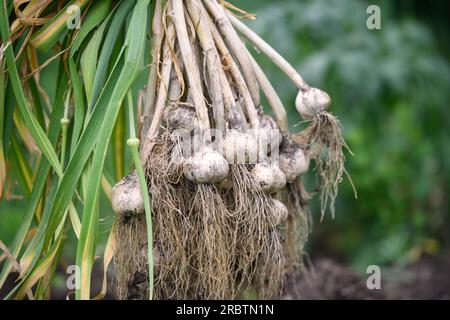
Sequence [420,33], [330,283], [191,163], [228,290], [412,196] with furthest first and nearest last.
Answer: [412,196], [420,33], [330,283], [228,290], [191,163]

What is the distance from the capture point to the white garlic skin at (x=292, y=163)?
114 cm

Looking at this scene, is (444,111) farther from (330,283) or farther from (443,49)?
(330,283)

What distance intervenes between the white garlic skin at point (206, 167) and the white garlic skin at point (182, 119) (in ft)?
0.19

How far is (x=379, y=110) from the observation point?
2.35 m

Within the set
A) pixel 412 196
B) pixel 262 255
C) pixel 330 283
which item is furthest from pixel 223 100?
pixel 412 196

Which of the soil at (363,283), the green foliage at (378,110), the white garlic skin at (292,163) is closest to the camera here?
the white garlic skin at (292,163)

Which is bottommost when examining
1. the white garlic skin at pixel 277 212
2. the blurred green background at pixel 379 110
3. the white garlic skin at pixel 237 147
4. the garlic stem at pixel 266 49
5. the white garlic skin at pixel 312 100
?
the white garlic skin at pixel 277 212

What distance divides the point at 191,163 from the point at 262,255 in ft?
0.77

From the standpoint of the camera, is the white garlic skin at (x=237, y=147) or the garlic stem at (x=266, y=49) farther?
the garlic stem at (x=266, y=49)

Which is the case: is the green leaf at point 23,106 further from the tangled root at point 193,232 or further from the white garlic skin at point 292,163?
the white garlic skin at point 292,163

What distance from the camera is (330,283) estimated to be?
1.81 metres

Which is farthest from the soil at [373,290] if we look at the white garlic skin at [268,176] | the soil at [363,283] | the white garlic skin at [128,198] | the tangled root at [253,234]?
the white garlic skin at [128,198]

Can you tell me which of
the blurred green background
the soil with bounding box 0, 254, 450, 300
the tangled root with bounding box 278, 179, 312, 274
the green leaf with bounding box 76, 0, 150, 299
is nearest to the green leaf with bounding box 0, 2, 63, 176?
the green leaf with bounding box 76, 0, 150, 299

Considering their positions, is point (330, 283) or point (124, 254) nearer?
point (124, 254)
